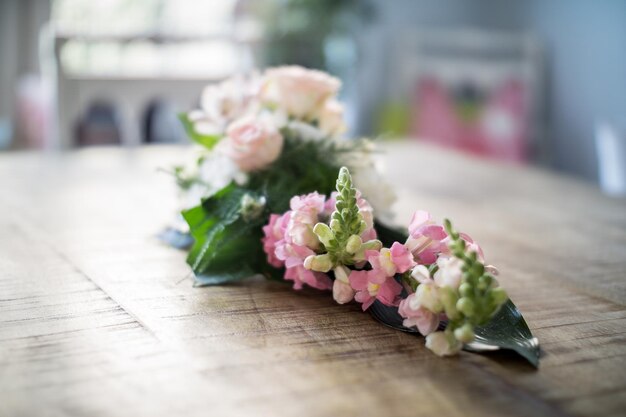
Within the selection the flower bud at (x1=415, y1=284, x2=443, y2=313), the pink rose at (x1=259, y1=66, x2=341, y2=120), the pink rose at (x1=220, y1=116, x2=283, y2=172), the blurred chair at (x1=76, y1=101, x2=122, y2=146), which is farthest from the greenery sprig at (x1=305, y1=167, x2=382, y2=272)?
the blurred chair at (x1=76, y1=101, x2=122, y2=146)

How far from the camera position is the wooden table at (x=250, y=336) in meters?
0.60

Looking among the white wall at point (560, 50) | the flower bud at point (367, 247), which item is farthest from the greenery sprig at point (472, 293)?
the white wall at point (560, 50)

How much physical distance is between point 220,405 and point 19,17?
494 cm

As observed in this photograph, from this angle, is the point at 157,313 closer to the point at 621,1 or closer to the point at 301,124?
the point at 301,124

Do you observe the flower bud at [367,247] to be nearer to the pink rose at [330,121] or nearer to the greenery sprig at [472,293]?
the greenery sprig at [472,293]

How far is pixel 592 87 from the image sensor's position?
13.6 feet

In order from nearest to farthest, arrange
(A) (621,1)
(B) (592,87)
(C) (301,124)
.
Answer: (C) (301,124) < (A) (621,1) < (B) (592,87)

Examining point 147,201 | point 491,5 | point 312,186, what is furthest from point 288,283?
point 491,5

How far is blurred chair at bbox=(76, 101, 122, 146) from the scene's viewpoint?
4.46 m

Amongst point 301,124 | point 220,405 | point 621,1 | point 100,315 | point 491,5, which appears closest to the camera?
point 220,405

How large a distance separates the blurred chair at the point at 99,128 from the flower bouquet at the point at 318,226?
11.4 ft

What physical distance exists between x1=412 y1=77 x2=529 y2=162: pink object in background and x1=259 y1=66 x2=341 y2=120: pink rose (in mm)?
3296

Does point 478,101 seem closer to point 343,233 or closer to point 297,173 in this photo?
point 297,173

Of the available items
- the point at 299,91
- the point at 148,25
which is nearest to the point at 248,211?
the point at 299,91
